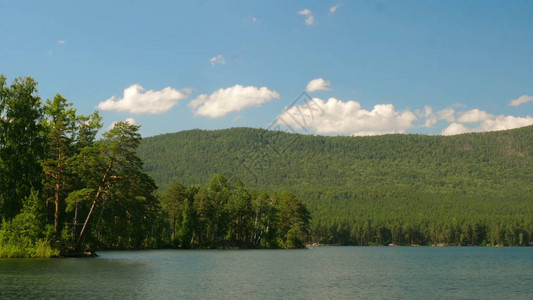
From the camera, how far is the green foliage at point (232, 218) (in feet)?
384

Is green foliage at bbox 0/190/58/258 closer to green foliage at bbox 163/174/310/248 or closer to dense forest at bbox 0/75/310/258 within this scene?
dense forest at bbox 0/75/310/258

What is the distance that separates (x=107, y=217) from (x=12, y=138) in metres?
20.8

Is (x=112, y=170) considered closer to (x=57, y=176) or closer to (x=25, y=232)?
(x=57, y=176)

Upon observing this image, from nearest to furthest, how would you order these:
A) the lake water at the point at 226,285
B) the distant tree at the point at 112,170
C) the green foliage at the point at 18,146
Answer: the lake water at the point at 226,285 → the green foliage at the point at 18,146 → the distant tree at the point at 112,170

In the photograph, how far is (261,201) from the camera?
12431 cm

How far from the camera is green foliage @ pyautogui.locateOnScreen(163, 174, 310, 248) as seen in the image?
4611 inches

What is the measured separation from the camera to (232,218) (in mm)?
122625

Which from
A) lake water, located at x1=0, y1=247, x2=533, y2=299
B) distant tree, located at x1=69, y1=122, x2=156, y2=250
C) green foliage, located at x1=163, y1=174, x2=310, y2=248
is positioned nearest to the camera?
lake water, located at x1=0, y1=247, x2=533, y2=299

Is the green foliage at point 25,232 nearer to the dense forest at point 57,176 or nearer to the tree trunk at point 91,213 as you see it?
the dense forest at point 57,176

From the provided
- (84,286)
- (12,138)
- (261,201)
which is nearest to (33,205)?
(12,138)

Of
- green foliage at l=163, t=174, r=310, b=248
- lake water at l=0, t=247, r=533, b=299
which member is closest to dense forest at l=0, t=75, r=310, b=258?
lake water at l=0, t=247, r=533, b=299

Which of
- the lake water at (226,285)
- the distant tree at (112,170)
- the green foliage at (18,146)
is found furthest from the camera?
the distant tree at (112,170)

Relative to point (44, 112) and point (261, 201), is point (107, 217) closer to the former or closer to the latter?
point (44, 112)

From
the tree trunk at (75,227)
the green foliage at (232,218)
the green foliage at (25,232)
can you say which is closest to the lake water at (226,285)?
the green foliage at (25,232)
